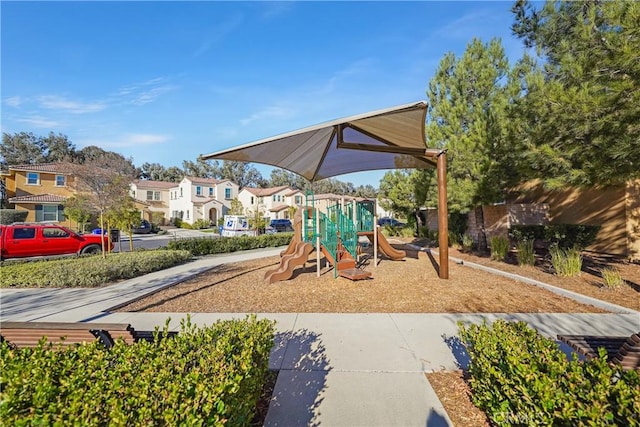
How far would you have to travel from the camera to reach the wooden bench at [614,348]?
83.7 inches

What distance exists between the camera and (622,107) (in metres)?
4.36

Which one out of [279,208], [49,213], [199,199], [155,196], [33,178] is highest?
[33,178]

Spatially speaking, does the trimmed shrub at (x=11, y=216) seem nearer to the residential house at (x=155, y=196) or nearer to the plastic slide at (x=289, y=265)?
the residential house at (x=155, y=196)

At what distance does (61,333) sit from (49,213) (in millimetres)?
29327

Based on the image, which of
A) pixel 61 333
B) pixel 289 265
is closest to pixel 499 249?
pixel 289 265

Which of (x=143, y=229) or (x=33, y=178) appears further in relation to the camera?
(x=143, y=229)

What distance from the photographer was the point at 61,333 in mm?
2816

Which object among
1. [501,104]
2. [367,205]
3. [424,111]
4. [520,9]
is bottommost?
[367,205]

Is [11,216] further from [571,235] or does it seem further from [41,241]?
[571,235]

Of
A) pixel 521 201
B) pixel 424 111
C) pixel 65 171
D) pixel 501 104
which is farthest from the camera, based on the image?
pixel 65 171

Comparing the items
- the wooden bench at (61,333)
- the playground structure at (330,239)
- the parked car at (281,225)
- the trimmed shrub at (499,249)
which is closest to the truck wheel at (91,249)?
the playground structure at (330,239)

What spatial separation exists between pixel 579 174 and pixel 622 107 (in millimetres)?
1359

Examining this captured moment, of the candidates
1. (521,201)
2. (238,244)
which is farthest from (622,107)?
(238,244)

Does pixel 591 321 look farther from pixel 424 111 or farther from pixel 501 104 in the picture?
pixel 501 104
